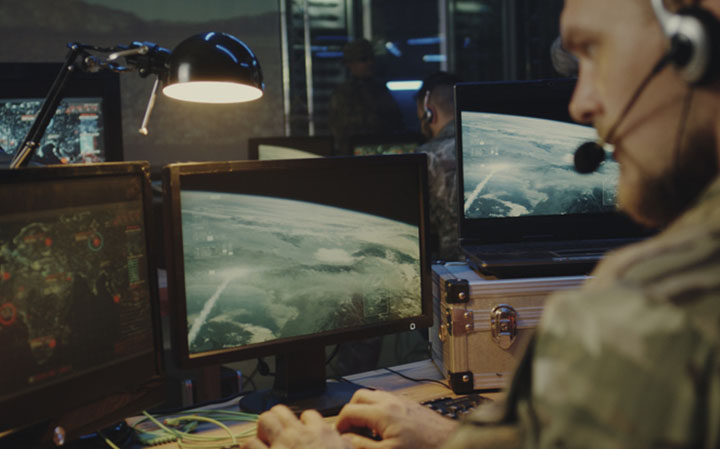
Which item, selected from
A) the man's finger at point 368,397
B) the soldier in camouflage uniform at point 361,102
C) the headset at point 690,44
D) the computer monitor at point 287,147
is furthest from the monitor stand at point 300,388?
the soldier in camouflage uniform at point 361,102

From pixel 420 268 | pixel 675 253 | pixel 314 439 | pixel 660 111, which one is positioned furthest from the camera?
pixel 420 268

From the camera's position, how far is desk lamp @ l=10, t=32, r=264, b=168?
112 centimetres

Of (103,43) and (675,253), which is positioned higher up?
(103,43)

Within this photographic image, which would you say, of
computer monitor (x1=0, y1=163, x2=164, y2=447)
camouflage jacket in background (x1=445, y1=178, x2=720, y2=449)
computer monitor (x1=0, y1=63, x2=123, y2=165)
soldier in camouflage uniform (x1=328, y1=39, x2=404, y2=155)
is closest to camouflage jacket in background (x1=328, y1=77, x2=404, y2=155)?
soldier in camouflage uniform (x1=328, y1=39, x2=404, y2=155)

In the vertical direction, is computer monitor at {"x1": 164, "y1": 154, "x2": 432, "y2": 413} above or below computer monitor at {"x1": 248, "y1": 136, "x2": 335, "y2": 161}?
below

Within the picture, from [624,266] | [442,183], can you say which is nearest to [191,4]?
[442,183]

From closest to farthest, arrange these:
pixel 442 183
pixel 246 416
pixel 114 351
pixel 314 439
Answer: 1. pixel 314 439
2. pixel 114 351
3. pixel 246 416
4. pixel 442 183

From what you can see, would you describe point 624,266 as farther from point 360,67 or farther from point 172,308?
point 360,67

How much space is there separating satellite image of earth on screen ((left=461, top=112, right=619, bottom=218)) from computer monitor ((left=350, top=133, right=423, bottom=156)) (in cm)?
206

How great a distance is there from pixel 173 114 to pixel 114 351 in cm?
395

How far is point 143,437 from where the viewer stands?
1056mm

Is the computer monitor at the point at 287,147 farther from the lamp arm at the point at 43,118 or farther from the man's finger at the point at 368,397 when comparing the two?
the man's finger at the point at 368,397

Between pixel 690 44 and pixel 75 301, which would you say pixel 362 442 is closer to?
pixel 75 301

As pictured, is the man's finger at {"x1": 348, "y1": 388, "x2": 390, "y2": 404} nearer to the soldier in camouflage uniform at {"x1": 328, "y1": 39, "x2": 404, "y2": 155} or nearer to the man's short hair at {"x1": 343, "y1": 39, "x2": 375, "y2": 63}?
the soldier in camouflage uniform at {"x1": 328, "y1": 39, "x2": 404, "y2": 155}
